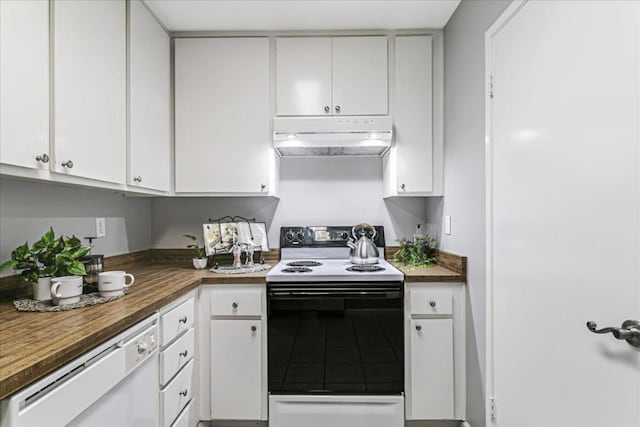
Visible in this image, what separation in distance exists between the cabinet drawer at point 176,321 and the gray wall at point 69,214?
660mm

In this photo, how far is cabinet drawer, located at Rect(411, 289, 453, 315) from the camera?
212 cm

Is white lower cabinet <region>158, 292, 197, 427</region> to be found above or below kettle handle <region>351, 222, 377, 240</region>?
below

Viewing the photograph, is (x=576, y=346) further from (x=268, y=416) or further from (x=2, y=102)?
(x=2, y=102)

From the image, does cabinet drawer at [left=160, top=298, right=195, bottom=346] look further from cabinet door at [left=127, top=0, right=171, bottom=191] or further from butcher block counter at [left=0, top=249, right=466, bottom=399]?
cabinet door at [left=127, top=0, right=171, bottom=191]

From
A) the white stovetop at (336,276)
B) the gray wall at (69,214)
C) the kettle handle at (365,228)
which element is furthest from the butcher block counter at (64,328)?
the kettle handle at (365,228)

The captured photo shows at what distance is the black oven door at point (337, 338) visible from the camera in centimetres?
210

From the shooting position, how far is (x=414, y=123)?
244 cm

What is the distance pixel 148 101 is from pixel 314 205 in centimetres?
129

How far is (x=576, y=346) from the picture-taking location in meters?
1.16

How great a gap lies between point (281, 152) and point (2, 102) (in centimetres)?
166

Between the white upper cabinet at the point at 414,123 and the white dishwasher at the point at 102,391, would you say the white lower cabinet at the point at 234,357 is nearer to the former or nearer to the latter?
the white dishwasher at the point at 102,391

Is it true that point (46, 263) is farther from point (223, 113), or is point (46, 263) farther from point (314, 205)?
point (314, 205)

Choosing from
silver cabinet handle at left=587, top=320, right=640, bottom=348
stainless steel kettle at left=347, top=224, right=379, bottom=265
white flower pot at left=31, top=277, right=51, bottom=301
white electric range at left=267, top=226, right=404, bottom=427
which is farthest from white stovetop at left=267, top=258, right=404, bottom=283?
silver cabinet handle at left=587, top=320, right=640, bottom=348

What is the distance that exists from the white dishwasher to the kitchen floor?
733mm
